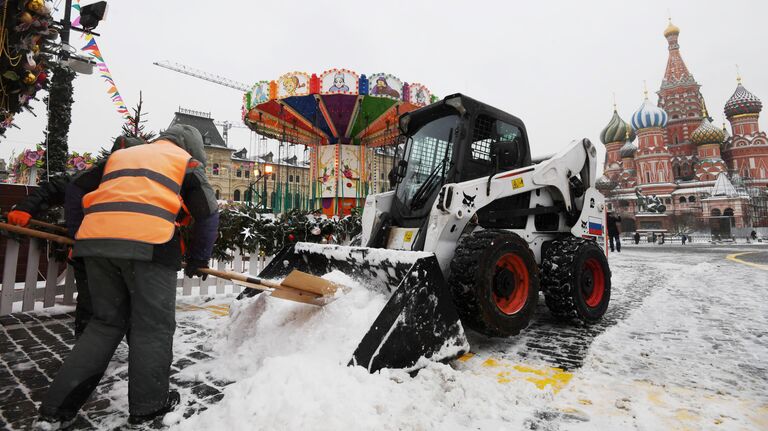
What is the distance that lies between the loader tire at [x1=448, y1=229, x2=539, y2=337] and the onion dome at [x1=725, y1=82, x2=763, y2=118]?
74.5 meters

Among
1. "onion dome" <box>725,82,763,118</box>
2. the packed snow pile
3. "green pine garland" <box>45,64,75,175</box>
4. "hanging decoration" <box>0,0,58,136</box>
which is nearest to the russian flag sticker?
the packed snow pile

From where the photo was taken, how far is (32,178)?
1076cm

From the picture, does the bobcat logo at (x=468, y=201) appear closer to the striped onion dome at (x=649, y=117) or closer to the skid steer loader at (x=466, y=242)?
the skid steer loader at (x=466, y=242)

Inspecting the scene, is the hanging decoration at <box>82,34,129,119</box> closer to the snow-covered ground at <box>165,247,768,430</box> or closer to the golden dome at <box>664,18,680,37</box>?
the snow-covered ground at <box>165,247,768,430</box>

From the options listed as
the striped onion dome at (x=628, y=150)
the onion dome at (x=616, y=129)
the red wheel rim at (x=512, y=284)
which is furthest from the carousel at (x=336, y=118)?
the onion dome at (x=616, y=129)

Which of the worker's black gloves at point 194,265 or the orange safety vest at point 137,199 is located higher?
the orange safety vest at point 137,199

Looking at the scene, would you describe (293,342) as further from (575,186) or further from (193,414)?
(575,186)

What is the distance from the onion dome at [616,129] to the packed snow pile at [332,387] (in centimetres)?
7389

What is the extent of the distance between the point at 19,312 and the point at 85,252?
13.0ft

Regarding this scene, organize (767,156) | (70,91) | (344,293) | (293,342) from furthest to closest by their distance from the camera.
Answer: (767,156) → (70,91) → (344,293) → (293,342)

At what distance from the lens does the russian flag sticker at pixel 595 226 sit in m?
4.75

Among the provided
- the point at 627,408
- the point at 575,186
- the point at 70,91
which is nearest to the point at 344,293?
the point at 627,408

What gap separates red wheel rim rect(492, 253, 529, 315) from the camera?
330 centimetres

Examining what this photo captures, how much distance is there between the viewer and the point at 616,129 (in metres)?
63.7
